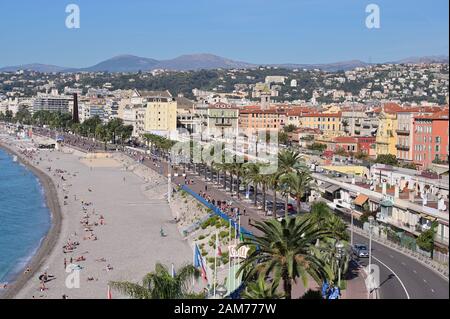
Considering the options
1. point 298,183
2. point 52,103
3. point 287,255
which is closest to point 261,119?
point 298,183

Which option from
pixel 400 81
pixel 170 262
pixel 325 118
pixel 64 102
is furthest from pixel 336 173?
pixel 64 102

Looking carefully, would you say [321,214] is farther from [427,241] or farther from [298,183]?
[298,183]

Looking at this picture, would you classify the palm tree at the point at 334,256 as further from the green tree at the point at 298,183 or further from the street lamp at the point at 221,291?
the green tree at the point at 298,183

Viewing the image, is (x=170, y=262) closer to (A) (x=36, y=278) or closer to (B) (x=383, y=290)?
(A) (x=36, y=278)

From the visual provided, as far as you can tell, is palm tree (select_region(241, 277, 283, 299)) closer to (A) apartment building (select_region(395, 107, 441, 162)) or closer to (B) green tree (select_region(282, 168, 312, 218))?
(B) green tree (select_region(282, 168, 312, 218))

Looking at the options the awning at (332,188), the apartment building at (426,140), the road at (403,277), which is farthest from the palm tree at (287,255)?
the apartment building at (426,140)

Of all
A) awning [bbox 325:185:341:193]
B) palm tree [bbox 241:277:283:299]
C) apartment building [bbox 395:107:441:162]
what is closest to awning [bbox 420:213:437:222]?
awning [bbox 325:185:341:193]
